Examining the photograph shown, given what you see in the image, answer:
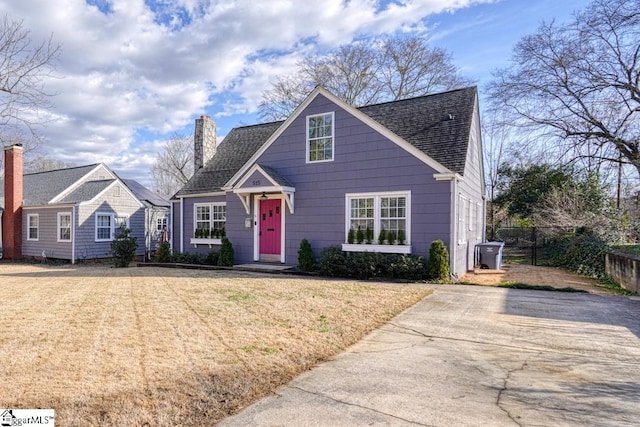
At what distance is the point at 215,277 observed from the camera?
1094cm

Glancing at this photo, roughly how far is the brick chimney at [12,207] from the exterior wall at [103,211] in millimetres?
4087

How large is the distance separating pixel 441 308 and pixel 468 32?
1027cm

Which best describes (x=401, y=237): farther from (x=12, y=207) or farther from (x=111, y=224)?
(x=12, y=207)

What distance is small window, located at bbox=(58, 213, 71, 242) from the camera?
18.6m

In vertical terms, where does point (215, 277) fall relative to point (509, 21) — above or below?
below

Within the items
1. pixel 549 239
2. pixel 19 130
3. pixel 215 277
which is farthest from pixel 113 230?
pixel 549 239

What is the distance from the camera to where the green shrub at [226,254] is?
44.3 ft

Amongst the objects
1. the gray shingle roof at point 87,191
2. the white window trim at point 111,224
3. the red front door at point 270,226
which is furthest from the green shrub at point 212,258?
the gray shingle roof at point 87,191

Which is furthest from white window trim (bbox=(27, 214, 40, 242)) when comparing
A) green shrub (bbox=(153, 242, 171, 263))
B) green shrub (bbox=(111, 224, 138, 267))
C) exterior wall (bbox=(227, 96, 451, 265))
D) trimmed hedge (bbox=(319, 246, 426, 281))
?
trimmed hedge (bbox=(319, 246, 426, 281))

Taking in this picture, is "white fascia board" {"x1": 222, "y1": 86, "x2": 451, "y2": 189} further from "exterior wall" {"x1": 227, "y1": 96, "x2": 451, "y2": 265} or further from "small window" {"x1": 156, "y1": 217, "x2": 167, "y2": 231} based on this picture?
"small window" {"x1": 156, "y1": 217, "x2": 167, "y2": 231}

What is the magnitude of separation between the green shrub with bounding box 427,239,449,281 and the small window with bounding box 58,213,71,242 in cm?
1732

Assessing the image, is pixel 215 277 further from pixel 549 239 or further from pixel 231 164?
pixel 549 239

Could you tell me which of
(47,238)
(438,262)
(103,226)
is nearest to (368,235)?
(438,262)

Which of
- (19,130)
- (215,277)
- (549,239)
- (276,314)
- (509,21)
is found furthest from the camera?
(549,239)
